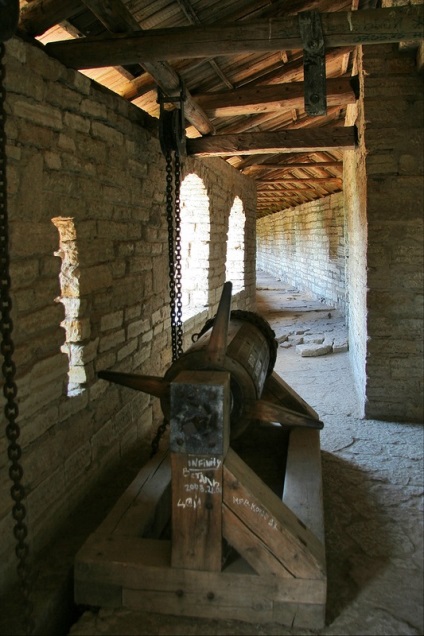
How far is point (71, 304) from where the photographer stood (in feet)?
10.9

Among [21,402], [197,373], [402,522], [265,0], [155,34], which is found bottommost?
[402,522]

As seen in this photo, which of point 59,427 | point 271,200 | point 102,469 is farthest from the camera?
point 271,200

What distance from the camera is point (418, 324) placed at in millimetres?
4730

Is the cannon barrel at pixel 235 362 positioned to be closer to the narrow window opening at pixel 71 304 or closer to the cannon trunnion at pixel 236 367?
the cannon trunnion at pixel 236 367

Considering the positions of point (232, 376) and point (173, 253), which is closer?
point (232, 376)

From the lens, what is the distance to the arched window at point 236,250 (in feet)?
31.6

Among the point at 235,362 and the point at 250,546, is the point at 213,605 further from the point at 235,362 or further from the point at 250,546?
the point at 235,362

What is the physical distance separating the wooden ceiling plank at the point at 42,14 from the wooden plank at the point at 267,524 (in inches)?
97.4

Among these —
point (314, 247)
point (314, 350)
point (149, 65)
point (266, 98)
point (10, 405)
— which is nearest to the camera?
point (10, 405)

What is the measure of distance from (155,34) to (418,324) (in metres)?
3.32

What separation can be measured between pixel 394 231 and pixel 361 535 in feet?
9.14

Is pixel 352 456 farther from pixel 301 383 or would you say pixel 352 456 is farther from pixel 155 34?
pixel 155 34

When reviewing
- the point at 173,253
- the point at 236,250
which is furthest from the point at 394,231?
the point at 236,250

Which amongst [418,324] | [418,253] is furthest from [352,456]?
[418,253]
